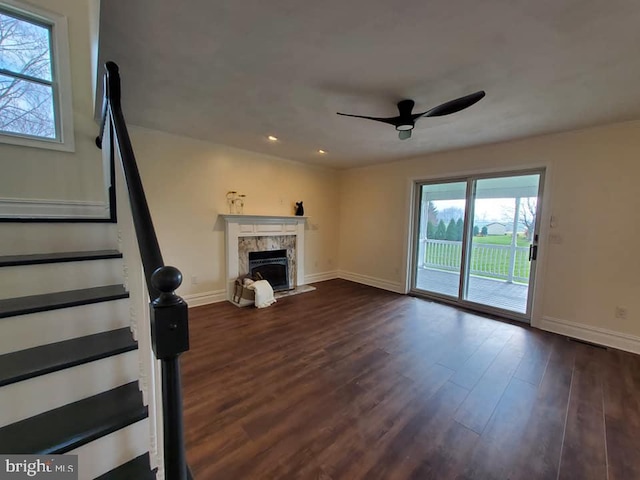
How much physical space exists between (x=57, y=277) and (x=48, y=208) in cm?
158

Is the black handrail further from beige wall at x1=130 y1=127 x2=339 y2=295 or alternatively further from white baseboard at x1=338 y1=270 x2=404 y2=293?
white baseboard at x1=338 y1=270 x2=404 y2=293

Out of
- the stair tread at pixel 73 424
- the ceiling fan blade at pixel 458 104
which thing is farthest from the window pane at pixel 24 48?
the ceiling fan blade at pixel 458 104

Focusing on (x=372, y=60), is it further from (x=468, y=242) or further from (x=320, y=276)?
(x=320, y=276)

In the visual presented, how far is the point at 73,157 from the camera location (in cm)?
246

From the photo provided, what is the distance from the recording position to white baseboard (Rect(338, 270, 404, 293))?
4975 millimetres

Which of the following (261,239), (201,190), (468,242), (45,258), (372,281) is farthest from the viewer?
Answer: (372,281)

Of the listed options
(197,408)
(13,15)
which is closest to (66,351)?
(197,408)

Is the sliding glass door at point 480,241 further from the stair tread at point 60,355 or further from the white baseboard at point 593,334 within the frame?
the stair tread at point 60,355

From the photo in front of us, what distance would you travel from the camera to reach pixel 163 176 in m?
3.58

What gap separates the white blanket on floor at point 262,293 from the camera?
3932mm

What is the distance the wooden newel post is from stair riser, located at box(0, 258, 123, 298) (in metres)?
1.12

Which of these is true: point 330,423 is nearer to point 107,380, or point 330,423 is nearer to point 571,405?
point 107,380

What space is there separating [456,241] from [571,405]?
2642mm

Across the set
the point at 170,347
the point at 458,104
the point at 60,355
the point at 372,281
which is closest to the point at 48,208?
the point at 60,355
